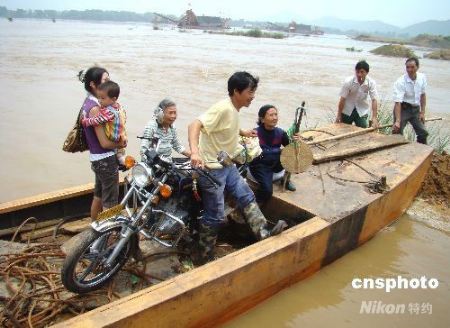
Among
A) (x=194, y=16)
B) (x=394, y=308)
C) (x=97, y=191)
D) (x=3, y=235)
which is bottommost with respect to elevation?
(x=394, y=308)

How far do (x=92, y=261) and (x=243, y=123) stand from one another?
7545 millimetres

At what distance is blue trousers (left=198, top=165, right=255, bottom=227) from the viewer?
3.13 m

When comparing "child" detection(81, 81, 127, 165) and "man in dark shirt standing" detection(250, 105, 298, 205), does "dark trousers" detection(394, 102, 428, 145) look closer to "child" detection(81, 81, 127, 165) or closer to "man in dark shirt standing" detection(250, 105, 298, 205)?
"man in dark shirt standing" detection(250, 105, 298, 205)

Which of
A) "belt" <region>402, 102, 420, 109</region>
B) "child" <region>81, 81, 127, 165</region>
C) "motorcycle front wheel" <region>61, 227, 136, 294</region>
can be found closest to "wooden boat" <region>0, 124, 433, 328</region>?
"motorcycle front wheel" <region>61, 227, 136, 294</region>

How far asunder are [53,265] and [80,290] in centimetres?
60

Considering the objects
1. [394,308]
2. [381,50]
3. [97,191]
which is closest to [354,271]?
[394,308]

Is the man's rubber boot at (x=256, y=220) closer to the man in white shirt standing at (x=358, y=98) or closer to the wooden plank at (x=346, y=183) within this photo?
the wooden plank at (x=346, y=183)

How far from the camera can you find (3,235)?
11.9ft

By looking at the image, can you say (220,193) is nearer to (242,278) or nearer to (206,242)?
(206,242)

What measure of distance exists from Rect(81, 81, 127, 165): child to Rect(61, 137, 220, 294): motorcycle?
432 millimetres

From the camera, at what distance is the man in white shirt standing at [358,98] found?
18.9ft

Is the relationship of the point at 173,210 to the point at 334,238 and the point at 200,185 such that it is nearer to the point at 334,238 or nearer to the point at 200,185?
the point at 200,185

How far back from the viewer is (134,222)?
279 centimetres
